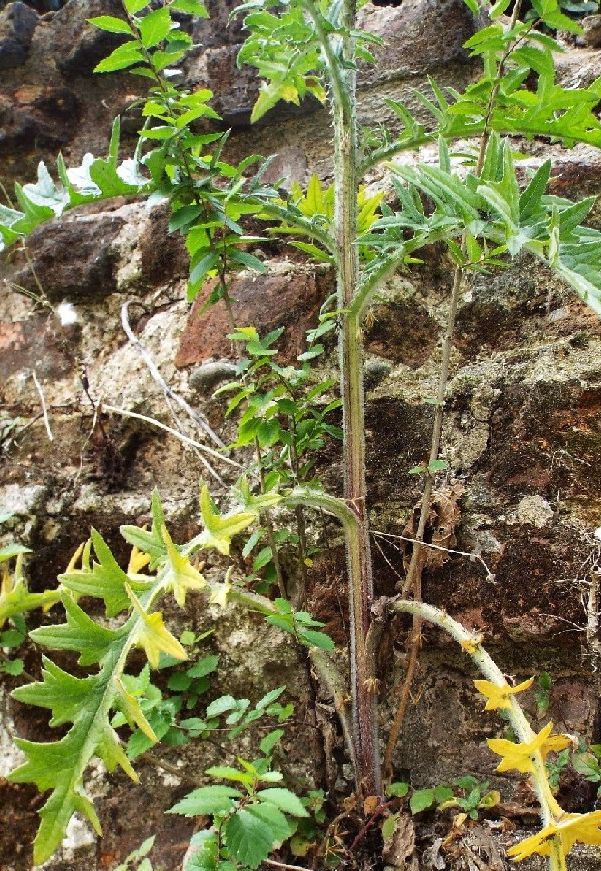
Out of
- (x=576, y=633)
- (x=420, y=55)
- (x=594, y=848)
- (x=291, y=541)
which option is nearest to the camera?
(x=594, y=848)

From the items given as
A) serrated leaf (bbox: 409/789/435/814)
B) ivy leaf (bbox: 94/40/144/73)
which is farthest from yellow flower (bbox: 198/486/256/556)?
ivy leaf (bbox: 94/40/144/73)

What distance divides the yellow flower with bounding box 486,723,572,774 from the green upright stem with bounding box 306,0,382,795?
0.27 m

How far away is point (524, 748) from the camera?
26.5 inches

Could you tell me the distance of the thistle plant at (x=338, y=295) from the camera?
66cm

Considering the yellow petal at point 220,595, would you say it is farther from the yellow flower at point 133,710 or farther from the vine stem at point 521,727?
the vine stem at point 521,727

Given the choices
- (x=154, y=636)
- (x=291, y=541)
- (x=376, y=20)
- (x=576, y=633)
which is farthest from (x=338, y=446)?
(x=376, y=20)

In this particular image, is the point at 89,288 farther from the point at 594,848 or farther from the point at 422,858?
the point at 594,848

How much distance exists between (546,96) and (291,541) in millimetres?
789

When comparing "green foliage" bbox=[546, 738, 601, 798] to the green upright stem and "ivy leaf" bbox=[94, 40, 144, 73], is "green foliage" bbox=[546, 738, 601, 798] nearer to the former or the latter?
the green upright stem

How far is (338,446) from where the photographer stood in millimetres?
1209

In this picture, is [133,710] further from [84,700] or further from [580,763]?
[580,763]

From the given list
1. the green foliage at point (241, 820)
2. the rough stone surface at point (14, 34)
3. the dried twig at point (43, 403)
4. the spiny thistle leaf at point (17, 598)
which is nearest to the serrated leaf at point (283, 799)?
the green foliage at point (241, 820)

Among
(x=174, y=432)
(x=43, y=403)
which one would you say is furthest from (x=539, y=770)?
(x=43, y=403)

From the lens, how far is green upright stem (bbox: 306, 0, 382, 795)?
0.93m
